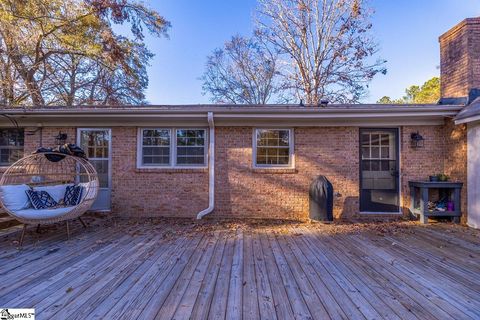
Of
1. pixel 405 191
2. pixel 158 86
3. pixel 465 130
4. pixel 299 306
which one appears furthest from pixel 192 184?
pixel 158 86

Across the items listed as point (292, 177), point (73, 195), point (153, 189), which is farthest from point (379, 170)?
point (73, 195)

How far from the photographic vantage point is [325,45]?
1375 centimetres

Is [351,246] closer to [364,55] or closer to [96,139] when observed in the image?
[96,139]

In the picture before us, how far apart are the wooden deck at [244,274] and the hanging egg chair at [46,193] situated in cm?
50

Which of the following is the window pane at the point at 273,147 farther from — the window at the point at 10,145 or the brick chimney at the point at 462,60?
the window at the point at 10,145

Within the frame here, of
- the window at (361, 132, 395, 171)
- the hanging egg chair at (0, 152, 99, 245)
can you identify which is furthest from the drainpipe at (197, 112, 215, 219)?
the window at (361, 132, 395, 171)

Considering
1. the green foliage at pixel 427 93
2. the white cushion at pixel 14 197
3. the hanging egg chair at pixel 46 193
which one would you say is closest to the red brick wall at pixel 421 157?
the hanging egg chair at pixel 46 193

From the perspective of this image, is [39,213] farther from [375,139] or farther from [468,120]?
[468,120]

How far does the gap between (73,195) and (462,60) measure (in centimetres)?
980

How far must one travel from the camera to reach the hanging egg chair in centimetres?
402

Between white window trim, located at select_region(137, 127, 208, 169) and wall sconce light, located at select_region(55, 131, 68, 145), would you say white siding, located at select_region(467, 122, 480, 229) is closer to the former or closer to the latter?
white window trim, located at select_region(137, 127, 208, 169)

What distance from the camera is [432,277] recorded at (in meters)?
2.86

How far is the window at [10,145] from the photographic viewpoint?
6.26m

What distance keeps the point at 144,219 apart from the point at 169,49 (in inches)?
408
